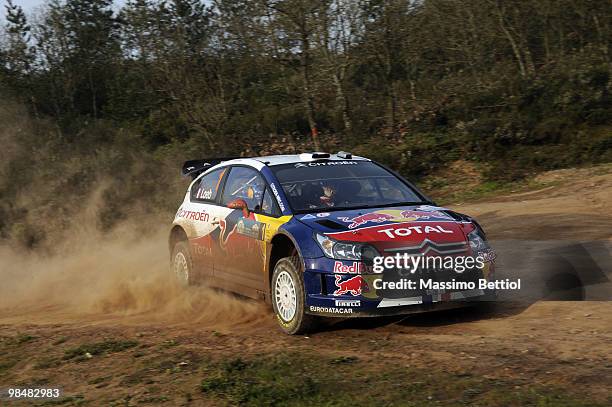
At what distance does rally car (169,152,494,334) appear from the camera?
689 centimetres

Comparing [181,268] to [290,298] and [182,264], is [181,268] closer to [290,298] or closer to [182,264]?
[182,264]

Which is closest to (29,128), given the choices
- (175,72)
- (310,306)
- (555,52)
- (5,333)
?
(175,72)

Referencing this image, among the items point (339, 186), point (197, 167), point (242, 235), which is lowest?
point (242, 235)

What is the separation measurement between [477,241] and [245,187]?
2.63m

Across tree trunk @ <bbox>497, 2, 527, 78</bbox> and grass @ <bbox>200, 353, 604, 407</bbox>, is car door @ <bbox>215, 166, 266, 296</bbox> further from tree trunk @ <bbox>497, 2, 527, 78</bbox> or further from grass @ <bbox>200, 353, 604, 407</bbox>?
tree trunk @ <bbox>497, 2, 527, 78</bbox>

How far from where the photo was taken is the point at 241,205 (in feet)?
27.5

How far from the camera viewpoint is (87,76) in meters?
34.2

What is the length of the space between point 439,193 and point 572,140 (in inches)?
152

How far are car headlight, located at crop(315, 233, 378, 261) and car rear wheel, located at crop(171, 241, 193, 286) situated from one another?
295 cm

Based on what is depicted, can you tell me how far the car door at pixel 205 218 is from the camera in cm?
900

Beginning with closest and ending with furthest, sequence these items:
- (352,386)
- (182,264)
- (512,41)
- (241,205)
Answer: (352,386) < (241,205) < (182,264) < (512,41)

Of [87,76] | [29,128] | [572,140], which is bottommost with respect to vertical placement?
[572,140]

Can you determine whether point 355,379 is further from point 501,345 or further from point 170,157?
point 170,157

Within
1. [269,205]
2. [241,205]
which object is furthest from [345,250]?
[241,205]
